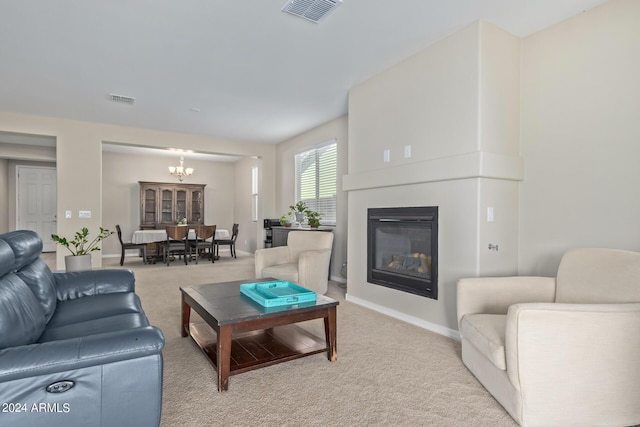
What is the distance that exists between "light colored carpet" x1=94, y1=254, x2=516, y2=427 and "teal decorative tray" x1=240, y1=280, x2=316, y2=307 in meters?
0.45

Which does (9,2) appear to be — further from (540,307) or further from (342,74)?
(540,307)

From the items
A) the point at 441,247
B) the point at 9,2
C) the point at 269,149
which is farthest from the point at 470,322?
the point at 269,149

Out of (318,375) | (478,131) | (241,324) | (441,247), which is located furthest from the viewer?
(441,247)

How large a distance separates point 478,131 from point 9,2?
381cm

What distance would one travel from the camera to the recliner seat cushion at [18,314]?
1.50 m

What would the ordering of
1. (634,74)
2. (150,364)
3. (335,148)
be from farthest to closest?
(335,148)
(634,74)
(150,364)

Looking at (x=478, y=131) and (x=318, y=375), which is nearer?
(x=318, y=375)

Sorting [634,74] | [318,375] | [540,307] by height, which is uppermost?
[634,74]

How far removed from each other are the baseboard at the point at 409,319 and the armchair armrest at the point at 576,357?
124 cm

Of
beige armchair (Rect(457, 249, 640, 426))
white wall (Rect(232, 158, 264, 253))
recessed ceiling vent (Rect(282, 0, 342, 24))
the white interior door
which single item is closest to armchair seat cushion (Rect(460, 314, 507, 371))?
beige armchair (Rect(457, 249, 640, 426))

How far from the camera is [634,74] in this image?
253 centimetres

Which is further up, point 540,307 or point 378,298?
point 540,307

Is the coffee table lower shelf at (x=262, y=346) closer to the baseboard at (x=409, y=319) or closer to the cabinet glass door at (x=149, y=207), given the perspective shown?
the baseboard at (x=409, y=319)

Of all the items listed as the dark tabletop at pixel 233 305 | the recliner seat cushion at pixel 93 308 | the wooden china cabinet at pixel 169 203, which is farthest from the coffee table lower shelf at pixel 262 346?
the wooden china cabinet at pixel 169 203
